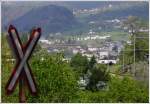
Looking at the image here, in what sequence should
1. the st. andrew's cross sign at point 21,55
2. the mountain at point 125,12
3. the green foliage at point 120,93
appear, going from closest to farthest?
the st. andrew's cross sign at point 21,55 → the green foliage at point 120,93 → the mountain at point 125,12

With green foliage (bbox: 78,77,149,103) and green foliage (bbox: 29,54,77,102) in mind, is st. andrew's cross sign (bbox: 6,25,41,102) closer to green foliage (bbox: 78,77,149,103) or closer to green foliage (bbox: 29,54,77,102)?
green foliage (bbox: 29,54,77,102)

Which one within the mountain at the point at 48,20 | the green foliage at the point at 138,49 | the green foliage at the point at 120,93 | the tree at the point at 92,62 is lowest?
the green foliage at the point at 120,93

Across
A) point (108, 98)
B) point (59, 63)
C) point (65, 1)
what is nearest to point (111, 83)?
point (108, 98)

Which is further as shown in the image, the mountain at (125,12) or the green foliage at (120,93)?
the mountain at (125,12)

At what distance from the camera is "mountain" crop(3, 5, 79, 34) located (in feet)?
28.5

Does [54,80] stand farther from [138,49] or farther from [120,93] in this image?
[138,49]

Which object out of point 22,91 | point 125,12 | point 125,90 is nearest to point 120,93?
point 125,90

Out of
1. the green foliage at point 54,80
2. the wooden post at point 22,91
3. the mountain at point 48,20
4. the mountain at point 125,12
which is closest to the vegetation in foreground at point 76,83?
the green foliage at point 54,80

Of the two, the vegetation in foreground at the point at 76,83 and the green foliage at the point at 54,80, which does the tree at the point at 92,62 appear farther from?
the green foliage at the point at 54,80

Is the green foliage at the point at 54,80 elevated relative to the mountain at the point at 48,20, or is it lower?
lower

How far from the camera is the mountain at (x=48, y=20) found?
28.5 ft

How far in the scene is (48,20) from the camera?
877cm

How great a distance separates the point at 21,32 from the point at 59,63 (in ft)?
2.51

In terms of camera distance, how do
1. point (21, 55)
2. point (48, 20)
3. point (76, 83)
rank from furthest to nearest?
1. point (48, 20)
2. point (76, 83)
3. point (21, 55)
